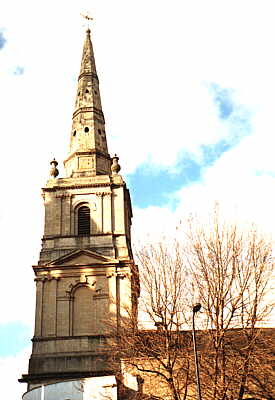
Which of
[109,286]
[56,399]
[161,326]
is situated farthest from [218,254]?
[109,286]

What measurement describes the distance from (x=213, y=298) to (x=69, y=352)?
49.7 ft

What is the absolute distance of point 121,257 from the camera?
38969mm

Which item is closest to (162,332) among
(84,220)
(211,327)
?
(211,327)

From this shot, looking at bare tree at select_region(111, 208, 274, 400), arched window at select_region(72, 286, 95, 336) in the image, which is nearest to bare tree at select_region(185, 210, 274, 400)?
bare tree at select_region(111, 208, 274, 400)

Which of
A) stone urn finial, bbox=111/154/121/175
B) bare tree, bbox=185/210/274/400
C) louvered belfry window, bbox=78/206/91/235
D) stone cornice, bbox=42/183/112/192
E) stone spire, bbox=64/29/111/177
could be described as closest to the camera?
bare tree, bbox=185/210/274/400

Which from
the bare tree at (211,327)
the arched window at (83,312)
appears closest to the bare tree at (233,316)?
the bare tree at (211,327)

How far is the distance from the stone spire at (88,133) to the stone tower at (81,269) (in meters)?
0.10

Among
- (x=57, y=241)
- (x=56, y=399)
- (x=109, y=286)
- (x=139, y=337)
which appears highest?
(x=57, y=241)

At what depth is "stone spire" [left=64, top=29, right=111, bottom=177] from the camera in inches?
1753

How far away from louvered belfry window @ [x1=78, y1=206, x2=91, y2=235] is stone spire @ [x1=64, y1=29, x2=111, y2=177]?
3297 millimetres

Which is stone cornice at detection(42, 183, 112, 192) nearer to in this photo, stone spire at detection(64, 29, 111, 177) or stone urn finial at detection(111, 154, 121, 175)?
stone spire at detection(64, 29, 111, 177)

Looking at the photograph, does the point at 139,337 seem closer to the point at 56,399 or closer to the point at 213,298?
the point at 213,298

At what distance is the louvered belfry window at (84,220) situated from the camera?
134 ft

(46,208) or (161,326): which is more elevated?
(46,208)
